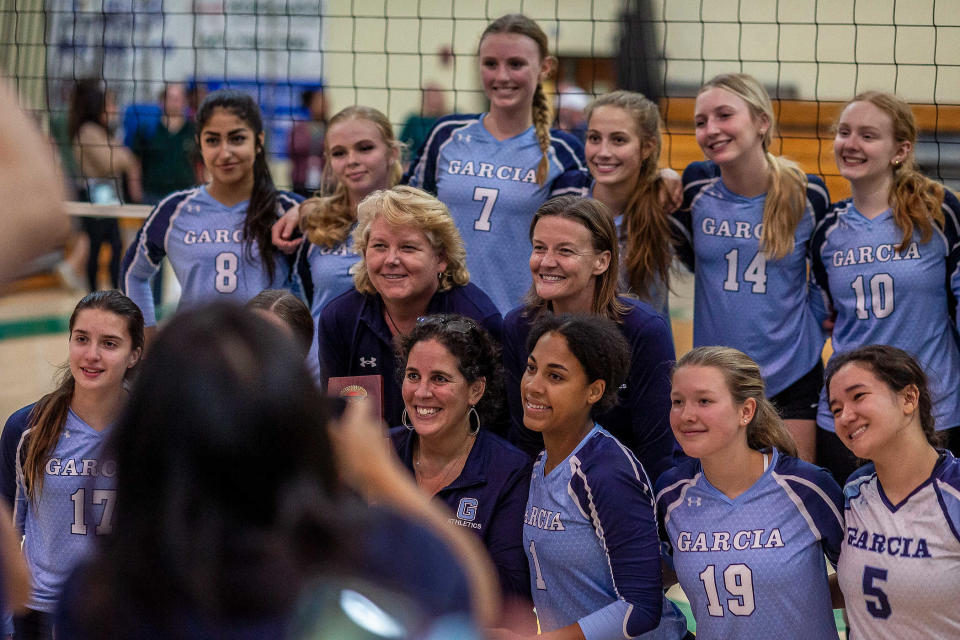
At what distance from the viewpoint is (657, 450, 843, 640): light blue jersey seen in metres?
3.07

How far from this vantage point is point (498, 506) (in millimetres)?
3273

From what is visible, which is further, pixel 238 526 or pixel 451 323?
pixel 451 323

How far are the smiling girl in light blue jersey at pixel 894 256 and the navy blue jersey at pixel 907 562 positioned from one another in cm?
81

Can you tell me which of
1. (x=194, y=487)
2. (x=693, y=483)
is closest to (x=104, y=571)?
(x=194, y=487)

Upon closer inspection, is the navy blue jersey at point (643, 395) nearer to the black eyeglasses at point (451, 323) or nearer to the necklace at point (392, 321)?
the black eyeglasses at point (451, 323)

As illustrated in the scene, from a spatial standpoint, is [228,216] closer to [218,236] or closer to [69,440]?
[218,236]

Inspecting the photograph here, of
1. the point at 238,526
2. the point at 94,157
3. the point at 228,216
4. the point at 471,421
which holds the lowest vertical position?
the point at 471,421

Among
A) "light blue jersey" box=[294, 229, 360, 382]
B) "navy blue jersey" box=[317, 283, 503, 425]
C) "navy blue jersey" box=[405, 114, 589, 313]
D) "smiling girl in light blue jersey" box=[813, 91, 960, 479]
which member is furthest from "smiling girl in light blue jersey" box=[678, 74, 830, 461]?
"light blue jersey" box=[294, 229, 360, 382]

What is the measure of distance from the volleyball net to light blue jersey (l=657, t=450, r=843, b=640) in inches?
224

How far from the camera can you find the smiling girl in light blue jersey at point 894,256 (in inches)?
151

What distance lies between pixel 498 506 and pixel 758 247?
55.6 inches

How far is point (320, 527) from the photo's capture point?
3.62 ft

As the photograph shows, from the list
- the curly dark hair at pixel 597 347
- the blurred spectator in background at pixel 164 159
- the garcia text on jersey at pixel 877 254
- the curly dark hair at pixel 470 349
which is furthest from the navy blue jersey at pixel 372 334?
the blurred spectator in background at pixel 164 159

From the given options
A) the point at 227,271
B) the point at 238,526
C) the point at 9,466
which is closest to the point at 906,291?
the point at 227,271
